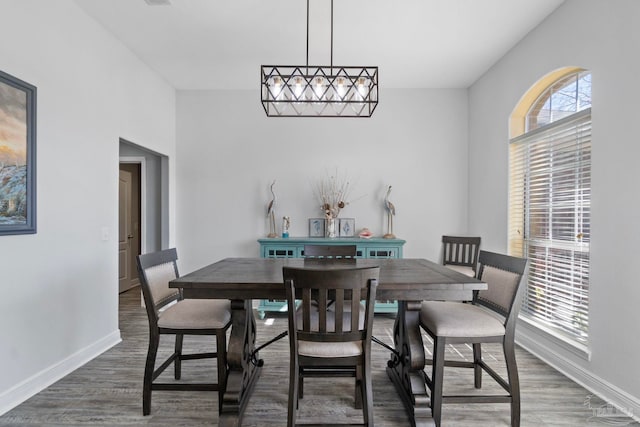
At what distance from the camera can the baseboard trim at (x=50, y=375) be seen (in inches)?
78.7

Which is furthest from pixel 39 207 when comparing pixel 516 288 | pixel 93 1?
pixel 516 288

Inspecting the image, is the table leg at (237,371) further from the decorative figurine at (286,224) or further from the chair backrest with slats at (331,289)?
the decorative figurine at (286,224)

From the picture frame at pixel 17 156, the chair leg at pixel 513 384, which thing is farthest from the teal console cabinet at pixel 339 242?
the picture frame at pixel 17 156

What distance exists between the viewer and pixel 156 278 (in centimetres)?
206

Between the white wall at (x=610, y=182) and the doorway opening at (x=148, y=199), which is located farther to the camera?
the doorway opening at (x=148, y=199)

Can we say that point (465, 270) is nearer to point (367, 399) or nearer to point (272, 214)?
point (272, 214)

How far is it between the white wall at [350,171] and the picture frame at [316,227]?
0.08 metres

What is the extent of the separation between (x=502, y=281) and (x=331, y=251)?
1302 millimetres

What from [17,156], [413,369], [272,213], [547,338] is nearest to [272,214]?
[272,213]

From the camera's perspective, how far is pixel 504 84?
3361 mm

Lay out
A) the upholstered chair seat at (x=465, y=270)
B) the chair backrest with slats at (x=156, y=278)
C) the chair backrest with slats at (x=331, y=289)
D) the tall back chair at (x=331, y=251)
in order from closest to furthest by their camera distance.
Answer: the chair backrest with slats at (x=331, y=289) < the chair backrest with slats at (x=156, y=278) < the tall back chair at (x=331, y=251) < the upholstered chair seat at (x=465, y=270)

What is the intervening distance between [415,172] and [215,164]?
2.59 m

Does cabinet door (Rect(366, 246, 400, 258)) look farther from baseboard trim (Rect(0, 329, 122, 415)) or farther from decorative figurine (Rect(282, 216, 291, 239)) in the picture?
baseboard trim (Rect(0, 329, 122, 415))

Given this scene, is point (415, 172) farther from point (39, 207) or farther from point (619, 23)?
point (39, 207)
